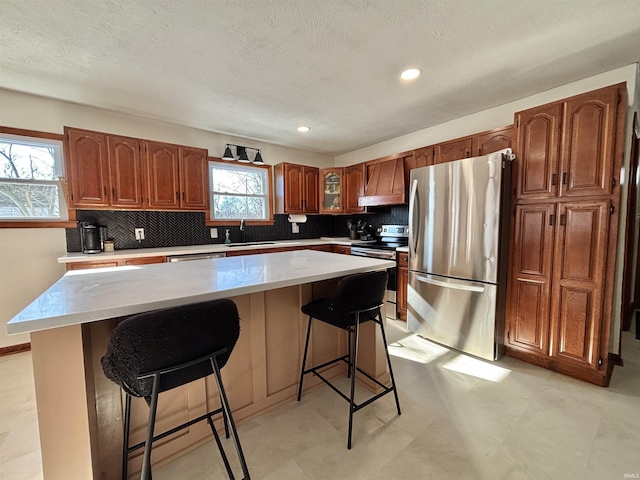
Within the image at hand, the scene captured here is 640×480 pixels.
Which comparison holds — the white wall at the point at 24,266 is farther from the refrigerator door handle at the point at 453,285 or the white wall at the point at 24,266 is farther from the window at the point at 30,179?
the refrigerator door handle at the point at 453,285

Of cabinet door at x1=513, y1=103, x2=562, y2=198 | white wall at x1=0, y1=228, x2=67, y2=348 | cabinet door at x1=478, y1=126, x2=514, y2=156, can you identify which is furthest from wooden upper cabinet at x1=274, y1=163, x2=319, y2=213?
cabinet door at x1=513, y1=103, x2=562, y2=198

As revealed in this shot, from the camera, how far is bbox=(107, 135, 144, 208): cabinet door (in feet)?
9.66

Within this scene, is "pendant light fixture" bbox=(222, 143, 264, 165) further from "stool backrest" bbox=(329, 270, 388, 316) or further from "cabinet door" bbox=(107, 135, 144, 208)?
"stool backrest" bbox=(329, 270, 388, 316)

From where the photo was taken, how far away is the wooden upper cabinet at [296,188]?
4246 mm

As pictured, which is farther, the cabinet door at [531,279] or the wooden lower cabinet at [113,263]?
the wooden lower cabinet at [113,263]

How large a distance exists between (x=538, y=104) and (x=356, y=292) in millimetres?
2779

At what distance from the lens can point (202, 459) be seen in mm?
1438

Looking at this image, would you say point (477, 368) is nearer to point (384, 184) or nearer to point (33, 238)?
point (384, 184)

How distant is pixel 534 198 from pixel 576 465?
1.84 m

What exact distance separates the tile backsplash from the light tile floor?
A: 1602 millimetres

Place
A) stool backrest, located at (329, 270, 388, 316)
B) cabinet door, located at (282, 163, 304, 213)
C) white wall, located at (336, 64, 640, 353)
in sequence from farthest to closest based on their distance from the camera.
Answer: cabinet door, located at (282, 163, 304, 213), white wall, located at (336, 64, 640, 353), stool backrest, located at (329, 270, 388, 316)

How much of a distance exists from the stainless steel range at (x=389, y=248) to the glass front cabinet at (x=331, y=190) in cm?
84

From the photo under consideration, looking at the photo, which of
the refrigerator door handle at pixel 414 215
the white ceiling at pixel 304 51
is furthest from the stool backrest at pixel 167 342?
the refrigerator door handle at pixel 414 215

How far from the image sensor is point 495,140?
105 inches
